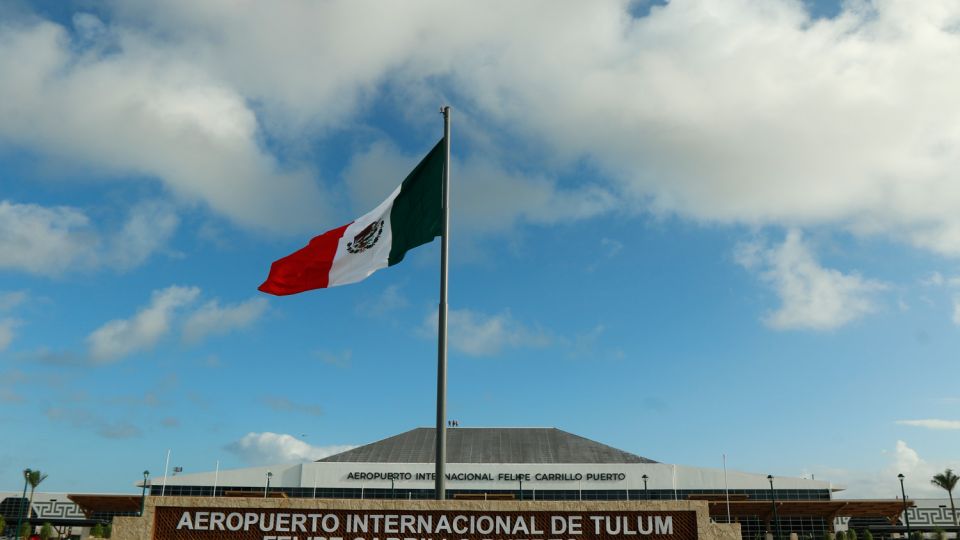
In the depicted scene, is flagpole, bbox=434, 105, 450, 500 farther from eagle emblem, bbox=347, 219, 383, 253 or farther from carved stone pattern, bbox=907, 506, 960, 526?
carved stone pattern, bbox=907, 506, 960, 526

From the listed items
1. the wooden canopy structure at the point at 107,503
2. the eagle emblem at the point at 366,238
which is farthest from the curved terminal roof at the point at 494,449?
the eagle emblem at the point at 366,238

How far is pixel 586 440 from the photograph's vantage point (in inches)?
2852

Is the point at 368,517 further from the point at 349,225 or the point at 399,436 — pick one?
the point at 399,436

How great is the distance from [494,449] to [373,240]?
5377 centimetres

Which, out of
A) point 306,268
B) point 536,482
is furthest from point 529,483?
point 306,268

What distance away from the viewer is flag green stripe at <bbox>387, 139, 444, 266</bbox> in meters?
19.0

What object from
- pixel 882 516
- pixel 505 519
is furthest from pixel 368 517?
pixel 882 516

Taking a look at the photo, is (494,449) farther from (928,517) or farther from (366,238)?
(366,238)

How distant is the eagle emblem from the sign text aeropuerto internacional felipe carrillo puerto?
21.9 ft

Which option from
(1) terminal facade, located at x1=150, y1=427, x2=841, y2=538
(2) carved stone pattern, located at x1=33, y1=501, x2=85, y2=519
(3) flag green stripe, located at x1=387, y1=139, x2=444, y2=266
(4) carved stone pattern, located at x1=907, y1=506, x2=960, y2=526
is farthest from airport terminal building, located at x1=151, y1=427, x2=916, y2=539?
(3) flag green stripe, located at x1=387, y1=139, x2=444, y2=266

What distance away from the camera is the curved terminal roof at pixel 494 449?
68688 mm

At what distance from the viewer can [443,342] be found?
17406 millimetres

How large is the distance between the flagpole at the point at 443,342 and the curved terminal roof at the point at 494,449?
5247cm

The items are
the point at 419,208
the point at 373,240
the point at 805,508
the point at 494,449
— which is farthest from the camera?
the point at 494,449
